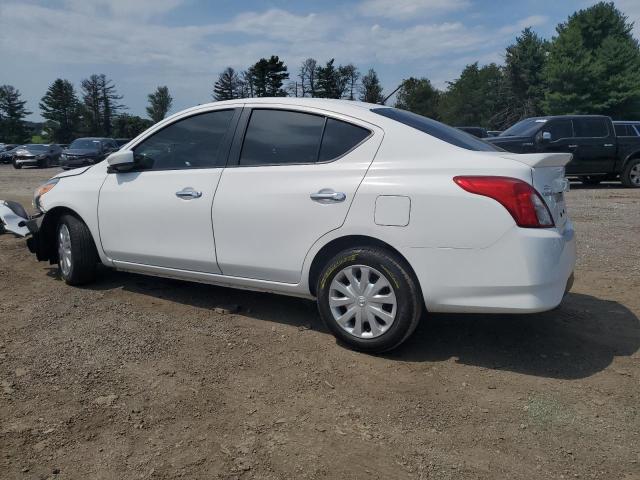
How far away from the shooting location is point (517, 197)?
3123 millimetres

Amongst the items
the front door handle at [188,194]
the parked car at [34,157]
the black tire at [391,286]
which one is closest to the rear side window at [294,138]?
the front door handle at [188,194]

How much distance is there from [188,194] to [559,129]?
11.9 metres

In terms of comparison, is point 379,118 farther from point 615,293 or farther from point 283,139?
point 615,293

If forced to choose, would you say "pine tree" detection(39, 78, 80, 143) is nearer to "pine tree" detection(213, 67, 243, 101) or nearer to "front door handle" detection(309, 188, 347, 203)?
"pine tree" detection(213, 67, 243, 101)

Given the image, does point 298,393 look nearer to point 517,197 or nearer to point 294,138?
point 517,197

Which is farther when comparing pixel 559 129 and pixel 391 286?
pixel 559 129

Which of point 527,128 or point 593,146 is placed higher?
point 527,128

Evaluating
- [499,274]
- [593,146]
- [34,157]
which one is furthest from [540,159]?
[34,157]

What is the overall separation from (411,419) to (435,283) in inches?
33.2

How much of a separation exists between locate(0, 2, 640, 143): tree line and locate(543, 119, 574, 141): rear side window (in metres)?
15.1

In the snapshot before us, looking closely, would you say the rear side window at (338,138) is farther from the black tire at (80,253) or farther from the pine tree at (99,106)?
the pine tree at (99,106)

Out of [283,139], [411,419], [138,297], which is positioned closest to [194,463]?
[411,419]

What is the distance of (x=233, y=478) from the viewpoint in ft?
7.70

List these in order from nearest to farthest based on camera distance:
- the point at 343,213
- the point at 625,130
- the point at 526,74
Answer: the point at 343,213
the point at 625,130
the point at 526,74
